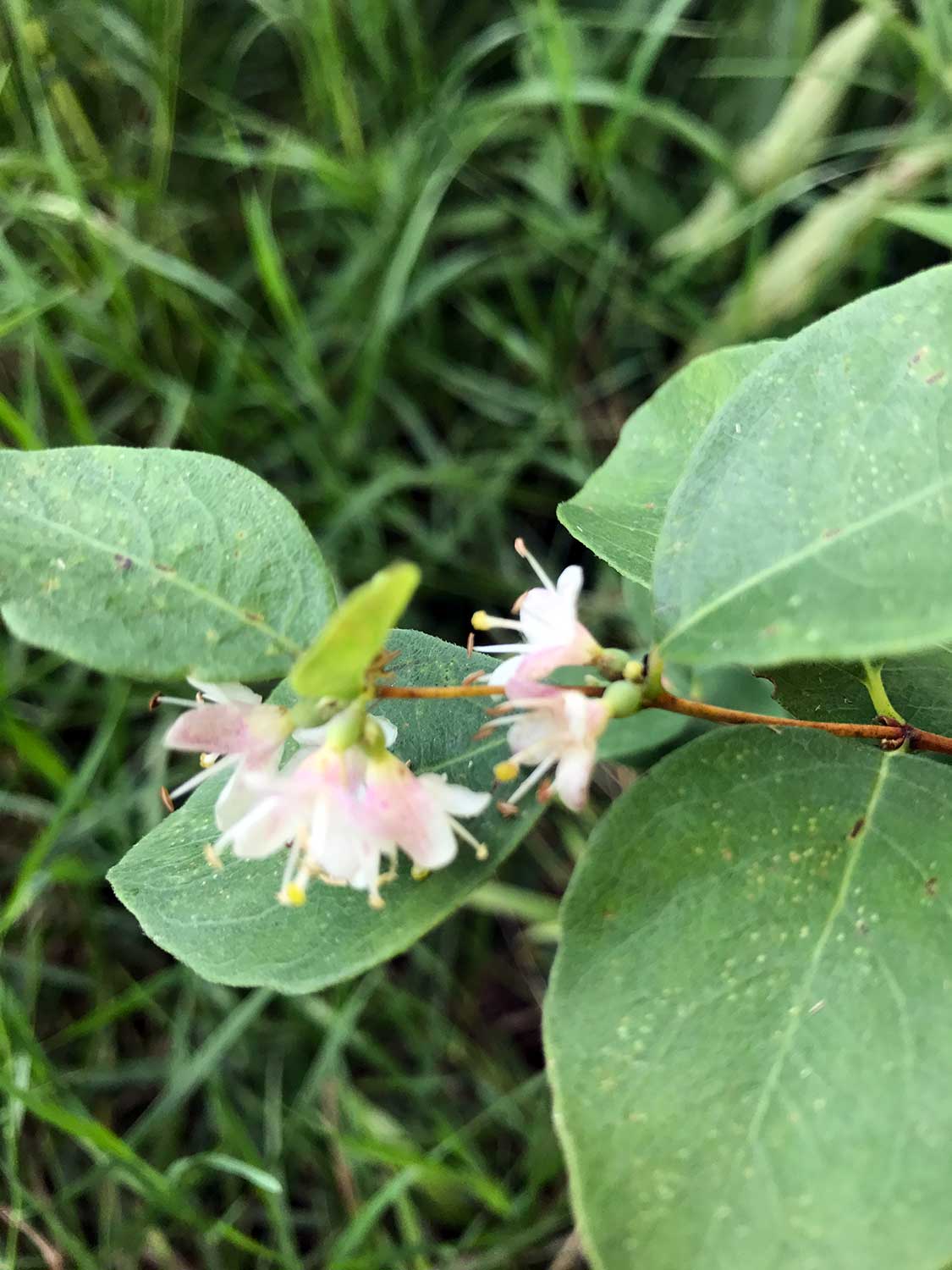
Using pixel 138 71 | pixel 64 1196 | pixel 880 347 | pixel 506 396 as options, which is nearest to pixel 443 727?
pixel 880 347

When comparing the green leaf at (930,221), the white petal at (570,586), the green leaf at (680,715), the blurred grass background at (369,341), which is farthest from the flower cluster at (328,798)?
the green leaf at (930,221)

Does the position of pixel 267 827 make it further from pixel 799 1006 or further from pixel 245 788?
pixel 799 1006

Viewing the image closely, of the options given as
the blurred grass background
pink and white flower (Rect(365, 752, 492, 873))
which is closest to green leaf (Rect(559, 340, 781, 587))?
pink and white flower (Rect(365, 752, 492, 873))

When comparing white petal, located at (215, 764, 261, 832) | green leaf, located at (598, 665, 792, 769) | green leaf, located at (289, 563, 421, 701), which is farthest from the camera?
green leaf, located at (598, 665, 792, 769)

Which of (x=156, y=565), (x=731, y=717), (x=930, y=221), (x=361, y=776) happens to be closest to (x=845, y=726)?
(x=731, y=717)

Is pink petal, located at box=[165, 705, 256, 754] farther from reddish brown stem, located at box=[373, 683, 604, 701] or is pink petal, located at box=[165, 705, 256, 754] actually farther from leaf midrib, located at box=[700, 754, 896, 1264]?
leaf midrib, located at box=[700, 754, 896, 1264]
